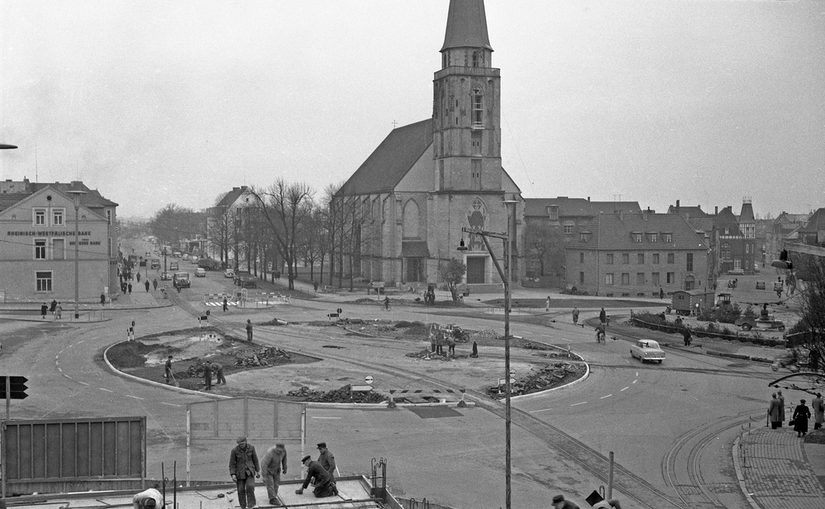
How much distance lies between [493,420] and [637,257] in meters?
63.2

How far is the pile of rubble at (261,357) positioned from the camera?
39.5 m

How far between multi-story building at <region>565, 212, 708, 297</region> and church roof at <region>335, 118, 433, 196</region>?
21352mm

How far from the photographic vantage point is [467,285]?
87.3 m

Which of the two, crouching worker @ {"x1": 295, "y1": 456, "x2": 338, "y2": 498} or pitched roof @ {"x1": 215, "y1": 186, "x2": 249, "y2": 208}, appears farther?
pitched roof @ {"x1": 215, "y1": 186, "x2": 249, "y2": 208}

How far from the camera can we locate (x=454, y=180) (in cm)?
8819

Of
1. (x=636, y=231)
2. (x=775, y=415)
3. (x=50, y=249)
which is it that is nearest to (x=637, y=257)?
(x=636, y=231)

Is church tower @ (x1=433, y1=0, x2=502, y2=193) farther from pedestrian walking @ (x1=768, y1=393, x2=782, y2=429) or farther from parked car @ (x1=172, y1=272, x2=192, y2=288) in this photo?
pedestrian walking @ (x1=768, y1=393, x2=782, y2=429)

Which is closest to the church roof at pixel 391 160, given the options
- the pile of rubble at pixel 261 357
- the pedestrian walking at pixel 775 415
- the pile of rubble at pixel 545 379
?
the pile of rubble at pixel 261 357

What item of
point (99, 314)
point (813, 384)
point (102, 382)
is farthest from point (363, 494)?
point (99, 314)

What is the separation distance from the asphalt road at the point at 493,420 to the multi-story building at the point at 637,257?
131 feet

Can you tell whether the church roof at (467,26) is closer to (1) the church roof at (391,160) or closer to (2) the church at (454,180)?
(2) the church at (454,180)

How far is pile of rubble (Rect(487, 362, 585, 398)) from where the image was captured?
111 feet

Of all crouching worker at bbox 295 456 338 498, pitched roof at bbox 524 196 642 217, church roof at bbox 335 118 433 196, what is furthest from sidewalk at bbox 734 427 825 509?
pitched roof at bbox 524 196 642 217

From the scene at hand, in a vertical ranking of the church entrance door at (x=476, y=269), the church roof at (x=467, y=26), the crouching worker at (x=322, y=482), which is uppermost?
the church roof at (x=467, y=26)
